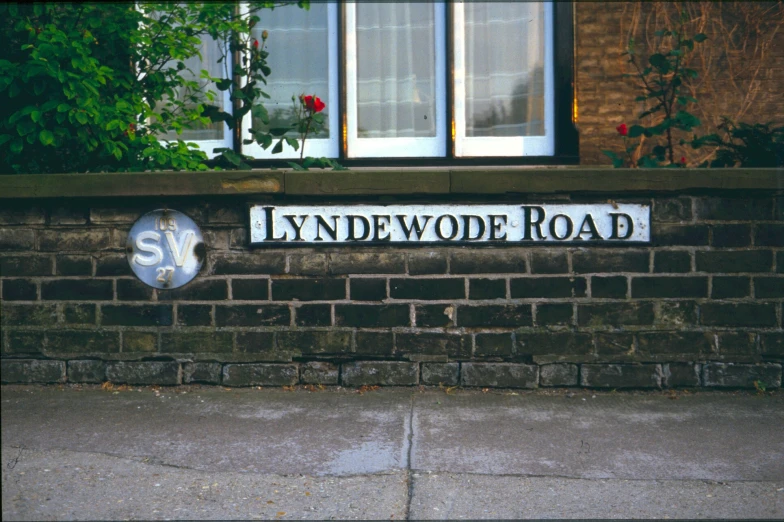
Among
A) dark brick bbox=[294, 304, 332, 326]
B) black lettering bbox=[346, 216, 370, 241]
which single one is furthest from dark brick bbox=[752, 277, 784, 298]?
dark brick bbox=[294, 304, 332, 326]

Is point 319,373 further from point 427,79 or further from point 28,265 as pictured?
point 427,79

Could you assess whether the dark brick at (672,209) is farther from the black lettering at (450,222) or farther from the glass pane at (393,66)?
the glass pane at (393,66)

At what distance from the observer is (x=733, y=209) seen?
5.21 metres

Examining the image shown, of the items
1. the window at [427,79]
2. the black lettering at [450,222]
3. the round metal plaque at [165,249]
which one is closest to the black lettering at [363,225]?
the black lettering at [450,222]

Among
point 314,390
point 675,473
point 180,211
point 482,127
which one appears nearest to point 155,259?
point 180,211

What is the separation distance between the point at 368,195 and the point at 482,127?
73.7 inches

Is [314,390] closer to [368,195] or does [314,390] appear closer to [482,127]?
[368,195]

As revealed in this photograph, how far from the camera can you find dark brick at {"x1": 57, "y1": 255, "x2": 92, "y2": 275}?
210 inches

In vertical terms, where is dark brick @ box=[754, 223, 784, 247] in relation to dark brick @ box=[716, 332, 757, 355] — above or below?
above

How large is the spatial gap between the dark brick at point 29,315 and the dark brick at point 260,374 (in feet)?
3.79

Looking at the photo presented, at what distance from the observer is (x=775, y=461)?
4.09 metres

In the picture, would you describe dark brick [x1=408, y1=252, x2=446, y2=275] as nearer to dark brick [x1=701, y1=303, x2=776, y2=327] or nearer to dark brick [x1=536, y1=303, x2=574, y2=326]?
dark brick [x1=536, y1=303, x2=574, y2=326]

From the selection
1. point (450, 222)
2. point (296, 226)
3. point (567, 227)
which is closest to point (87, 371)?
point (296, 226)

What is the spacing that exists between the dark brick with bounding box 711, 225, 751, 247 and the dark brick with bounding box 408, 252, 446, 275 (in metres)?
1.68
